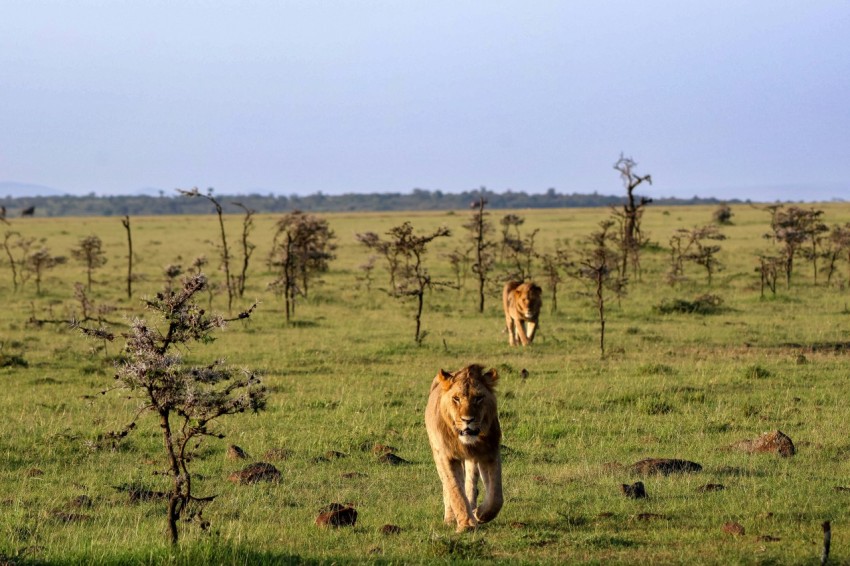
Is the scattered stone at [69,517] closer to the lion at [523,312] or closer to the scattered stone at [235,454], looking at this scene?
the scattered stone at [235,454]

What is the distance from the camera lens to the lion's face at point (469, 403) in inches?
301

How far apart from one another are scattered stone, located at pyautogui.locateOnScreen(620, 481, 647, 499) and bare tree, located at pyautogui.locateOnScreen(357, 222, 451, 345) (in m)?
9.93

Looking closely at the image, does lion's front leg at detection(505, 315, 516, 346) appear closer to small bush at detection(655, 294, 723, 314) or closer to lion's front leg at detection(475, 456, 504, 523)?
small bush at detection(655, 294, 723, 314)

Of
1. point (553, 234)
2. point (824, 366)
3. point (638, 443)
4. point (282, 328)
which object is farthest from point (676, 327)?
point (553, 234)

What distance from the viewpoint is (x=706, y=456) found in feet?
37.2

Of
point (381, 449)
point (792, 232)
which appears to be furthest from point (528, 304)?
point (792, 232)

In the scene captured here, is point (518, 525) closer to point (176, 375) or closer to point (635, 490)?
point (635, 490)

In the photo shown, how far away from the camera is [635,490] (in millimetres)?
9180

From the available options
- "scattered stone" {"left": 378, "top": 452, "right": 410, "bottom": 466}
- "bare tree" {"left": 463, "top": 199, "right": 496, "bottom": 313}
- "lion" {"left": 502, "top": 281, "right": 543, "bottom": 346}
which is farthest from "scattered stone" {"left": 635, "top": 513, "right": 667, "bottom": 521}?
"bare tree" {"left": 463, "top": 199, "right": 496, "bottom": 313}

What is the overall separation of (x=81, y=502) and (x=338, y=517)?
2.46m

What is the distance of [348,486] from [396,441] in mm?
2298

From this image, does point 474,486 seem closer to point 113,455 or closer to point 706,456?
point 706,456

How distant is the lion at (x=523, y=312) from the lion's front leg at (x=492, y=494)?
1291 cm

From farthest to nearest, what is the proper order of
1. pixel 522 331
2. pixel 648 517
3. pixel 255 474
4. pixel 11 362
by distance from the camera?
1. pixel 522 331
2. pixel 11 362
3. pixel 255 474
4. pixel 648 517
